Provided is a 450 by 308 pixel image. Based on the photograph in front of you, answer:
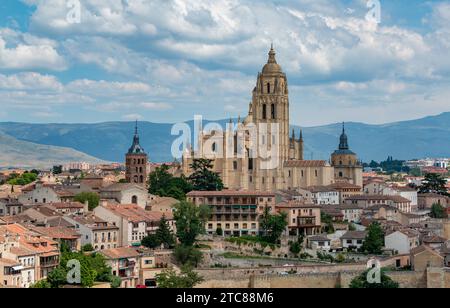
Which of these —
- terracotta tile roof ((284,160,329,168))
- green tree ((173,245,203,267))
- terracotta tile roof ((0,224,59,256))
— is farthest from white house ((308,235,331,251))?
terracotta tile roof ((284,160,329,168))

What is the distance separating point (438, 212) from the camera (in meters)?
82.2

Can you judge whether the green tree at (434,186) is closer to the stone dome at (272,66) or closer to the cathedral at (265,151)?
the cathedral at (265,151)

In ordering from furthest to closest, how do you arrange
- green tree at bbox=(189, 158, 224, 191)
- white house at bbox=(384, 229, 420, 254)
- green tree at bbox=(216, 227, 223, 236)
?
green tree at bbox=(189, 158, 224, 191) < green tree at bbox=(216, 227, 223, 236) < white house at bbox=(384, 229, 420, 254)

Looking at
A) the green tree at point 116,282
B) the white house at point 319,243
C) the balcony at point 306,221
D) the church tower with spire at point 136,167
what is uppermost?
the church tower with spire at point 136,167

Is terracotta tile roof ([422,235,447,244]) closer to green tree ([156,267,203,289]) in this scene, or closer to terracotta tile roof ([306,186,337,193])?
terracotta tile roof ([306,186,337,193])

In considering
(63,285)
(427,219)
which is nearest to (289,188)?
(427,219)

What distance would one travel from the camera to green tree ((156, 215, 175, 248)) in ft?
188

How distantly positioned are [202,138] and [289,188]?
10245 mm

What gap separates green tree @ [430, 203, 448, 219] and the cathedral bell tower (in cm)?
1703

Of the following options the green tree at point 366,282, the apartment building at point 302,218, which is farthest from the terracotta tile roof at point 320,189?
the green tree at point 366,282

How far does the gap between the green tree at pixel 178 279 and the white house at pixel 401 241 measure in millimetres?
17961

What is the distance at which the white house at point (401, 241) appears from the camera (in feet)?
200
